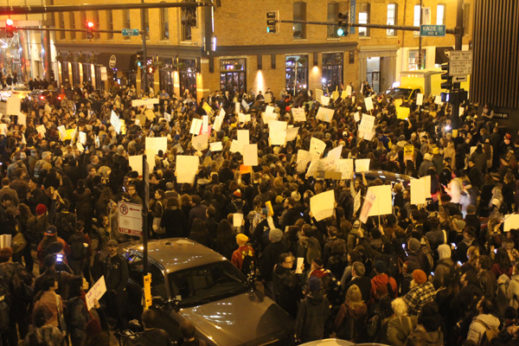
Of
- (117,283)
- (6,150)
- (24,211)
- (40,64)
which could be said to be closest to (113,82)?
(40,64)

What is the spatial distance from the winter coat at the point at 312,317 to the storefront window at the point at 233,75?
3056cm

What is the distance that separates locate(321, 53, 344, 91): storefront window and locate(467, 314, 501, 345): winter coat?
115 feet

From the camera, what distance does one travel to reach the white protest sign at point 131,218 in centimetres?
838

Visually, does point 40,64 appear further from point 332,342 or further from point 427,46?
point 332,342

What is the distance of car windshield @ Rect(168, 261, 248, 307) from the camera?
838cm

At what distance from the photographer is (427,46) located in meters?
47.7

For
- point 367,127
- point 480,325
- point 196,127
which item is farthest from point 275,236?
point 196,127

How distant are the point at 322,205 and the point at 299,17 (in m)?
31.3

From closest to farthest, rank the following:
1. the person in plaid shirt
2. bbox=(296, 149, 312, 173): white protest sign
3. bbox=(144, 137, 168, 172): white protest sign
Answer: the person in plaid shirt → bbox=(296, 149, 312, 173): white protest sign → bbox=(144, 137, 168, 172): white protest sign

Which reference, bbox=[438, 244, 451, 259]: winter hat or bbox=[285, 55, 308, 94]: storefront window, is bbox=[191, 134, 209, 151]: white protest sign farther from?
bbox=[285, 55, 308, 94]: storefront window

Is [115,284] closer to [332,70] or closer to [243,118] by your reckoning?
[243,118]

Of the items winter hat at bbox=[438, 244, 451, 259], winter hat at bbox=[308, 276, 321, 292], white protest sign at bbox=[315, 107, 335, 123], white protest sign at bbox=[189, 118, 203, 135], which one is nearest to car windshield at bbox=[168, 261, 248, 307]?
winter hat at bbox=[308, 276, 321, 292]

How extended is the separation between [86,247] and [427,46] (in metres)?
42.2

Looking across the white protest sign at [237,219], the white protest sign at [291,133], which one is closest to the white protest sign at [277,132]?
the white protest sign at [291,133]
